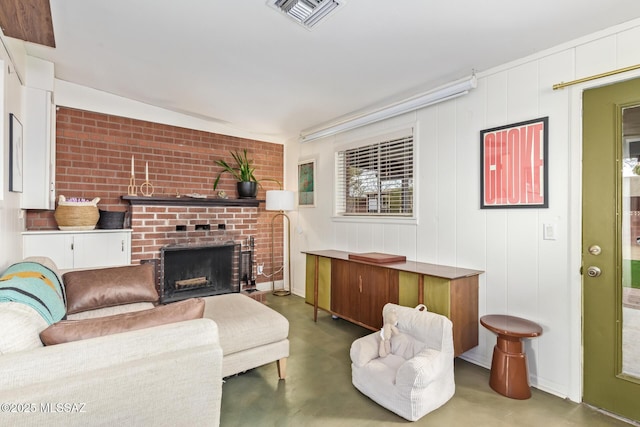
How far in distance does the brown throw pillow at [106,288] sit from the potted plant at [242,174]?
187cm

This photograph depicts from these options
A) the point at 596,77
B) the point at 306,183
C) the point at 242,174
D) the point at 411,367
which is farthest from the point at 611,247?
the point at 242,174

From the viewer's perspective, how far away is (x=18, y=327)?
1188 millimetres

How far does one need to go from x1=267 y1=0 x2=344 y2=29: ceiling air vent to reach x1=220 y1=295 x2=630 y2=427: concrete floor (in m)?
2.46

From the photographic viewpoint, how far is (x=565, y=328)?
7.25 feet

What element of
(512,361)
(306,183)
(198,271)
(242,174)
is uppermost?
(242,174)

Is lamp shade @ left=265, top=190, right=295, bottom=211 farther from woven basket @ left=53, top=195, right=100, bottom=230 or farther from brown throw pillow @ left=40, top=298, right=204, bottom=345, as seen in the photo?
brown throw pillow @ left=40, top=298, right=204, bottom=345

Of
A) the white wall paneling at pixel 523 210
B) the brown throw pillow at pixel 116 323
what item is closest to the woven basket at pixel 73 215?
the brown throw pillow at pixel 116 323

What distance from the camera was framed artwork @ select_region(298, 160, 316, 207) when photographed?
15.1ft

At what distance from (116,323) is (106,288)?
4.84 feet

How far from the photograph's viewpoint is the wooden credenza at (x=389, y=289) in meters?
2.49

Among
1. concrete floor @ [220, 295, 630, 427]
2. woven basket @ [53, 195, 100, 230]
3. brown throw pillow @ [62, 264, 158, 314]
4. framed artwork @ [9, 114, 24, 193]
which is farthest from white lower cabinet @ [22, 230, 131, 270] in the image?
concrete floor @ [220, 295, 630, 427]

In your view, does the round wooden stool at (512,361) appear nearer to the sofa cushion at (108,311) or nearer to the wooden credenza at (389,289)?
the wooden credenza at (389,289)

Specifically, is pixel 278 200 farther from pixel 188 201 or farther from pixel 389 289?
pixel 389 289

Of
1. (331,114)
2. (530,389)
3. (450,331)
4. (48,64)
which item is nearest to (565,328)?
(530,389)
